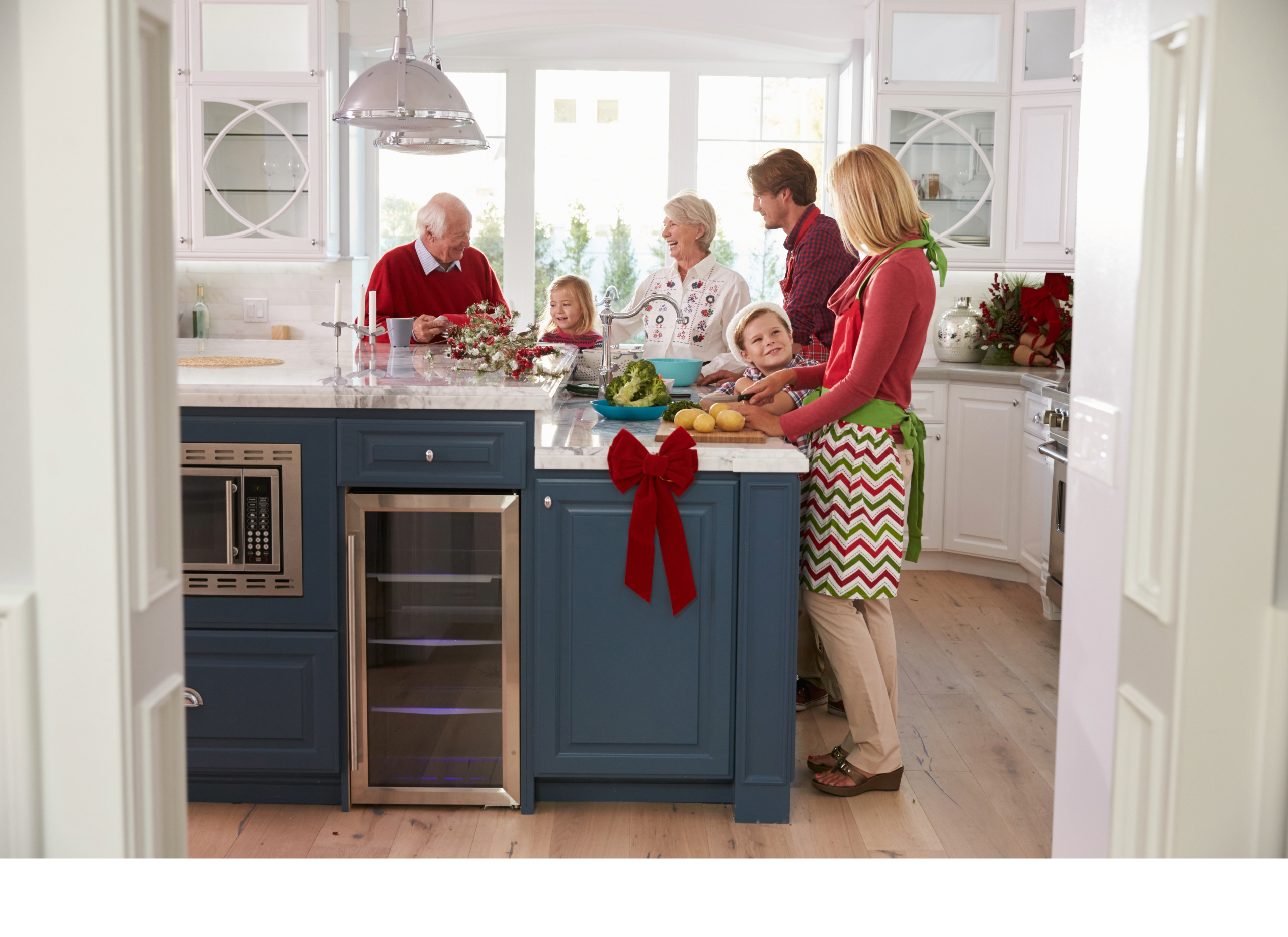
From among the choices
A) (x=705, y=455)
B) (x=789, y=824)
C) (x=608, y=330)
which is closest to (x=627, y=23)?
(x=608, y=330)

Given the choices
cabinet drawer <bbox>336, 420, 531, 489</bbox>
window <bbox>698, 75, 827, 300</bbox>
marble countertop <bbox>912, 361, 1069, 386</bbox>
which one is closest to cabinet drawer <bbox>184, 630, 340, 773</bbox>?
cabinet drawer <bbox>336, 420, 531, 489</bbox>

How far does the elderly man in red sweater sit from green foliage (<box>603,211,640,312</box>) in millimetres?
1355

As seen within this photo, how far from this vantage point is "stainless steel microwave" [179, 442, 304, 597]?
9.14 feet

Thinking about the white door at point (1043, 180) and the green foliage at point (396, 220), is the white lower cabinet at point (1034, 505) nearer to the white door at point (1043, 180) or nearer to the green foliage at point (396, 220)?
the white door at point (1043, 180)

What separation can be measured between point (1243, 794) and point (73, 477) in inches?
56.0

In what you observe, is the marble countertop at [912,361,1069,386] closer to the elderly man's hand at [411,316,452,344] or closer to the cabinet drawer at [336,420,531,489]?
the elderly man's hand at [411,316,452,344]

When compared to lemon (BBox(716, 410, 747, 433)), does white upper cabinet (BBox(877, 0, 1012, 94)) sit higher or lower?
higher

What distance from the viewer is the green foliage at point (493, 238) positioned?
19.1 feet

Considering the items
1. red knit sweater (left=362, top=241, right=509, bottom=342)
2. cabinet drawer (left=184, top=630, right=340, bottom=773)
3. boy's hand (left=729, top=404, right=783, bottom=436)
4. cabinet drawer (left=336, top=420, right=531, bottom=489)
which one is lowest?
cabinet drawer (left=184, top=630, right=340, bottom=773)

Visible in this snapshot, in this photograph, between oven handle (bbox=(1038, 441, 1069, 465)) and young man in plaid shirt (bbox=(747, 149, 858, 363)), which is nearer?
young man in plaid shirt (bbox=(747, 149, 858, 363))

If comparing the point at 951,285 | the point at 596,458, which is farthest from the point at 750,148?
the point at 596,458

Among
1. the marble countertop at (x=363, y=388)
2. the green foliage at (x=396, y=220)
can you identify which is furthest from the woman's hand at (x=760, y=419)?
the green foliage at (x=396, y=220)

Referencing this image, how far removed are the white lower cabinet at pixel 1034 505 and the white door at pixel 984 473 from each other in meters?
0.07

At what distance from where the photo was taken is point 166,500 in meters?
1.44
